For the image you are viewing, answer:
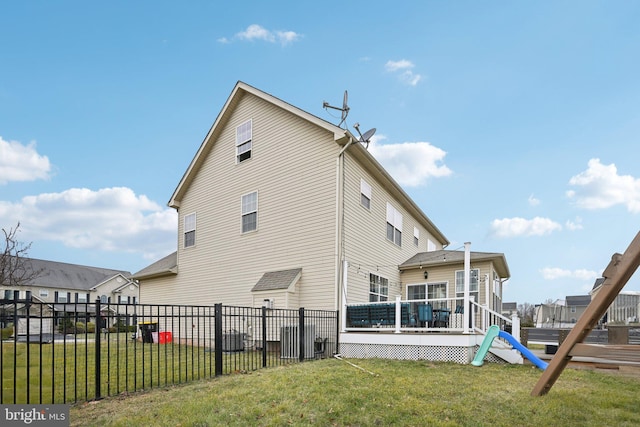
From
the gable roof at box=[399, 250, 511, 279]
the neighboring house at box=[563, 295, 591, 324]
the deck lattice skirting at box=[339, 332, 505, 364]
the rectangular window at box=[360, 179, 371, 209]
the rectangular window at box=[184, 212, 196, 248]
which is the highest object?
the rectangular window at box=[360, 179, 371, 209]

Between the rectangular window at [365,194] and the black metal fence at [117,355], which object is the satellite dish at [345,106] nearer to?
the rectangular window at [365,194]

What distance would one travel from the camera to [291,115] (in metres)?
13.5

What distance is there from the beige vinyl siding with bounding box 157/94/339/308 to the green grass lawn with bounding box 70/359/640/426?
529 cm

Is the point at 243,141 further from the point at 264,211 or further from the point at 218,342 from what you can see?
the point at 218,342

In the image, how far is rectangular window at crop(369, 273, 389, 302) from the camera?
1385 centimetres

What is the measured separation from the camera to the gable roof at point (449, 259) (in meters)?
15.0

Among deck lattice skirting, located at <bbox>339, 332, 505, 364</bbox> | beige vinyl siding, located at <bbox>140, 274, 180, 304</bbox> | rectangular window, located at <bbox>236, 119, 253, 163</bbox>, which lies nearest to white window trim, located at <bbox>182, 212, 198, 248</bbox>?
beige vinyl siding, located at <bbox>140, 274, 180, 304</bbox>

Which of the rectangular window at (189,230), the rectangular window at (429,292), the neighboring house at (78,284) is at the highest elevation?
the rectangular window at (189,230)

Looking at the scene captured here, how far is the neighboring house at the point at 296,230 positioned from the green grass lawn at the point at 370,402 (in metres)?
2.96

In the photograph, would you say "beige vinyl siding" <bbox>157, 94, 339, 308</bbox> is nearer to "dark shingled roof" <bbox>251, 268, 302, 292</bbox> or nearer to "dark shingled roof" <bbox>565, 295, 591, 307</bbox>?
"dark shingled roof" <bbox>251, 268, 302, 292</bbox>

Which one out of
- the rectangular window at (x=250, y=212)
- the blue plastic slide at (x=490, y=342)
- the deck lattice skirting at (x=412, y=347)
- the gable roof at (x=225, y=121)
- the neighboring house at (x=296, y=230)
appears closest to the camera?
the blue plastic slide at (x=490, y=342)

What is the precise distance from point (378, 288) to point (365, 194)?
3.53m

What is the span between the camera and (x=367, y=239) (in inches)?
536

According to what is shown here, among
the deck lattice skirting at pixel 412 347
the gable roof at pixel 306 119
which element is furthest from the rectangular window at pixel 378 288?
the gable roof at pixel 306 119
